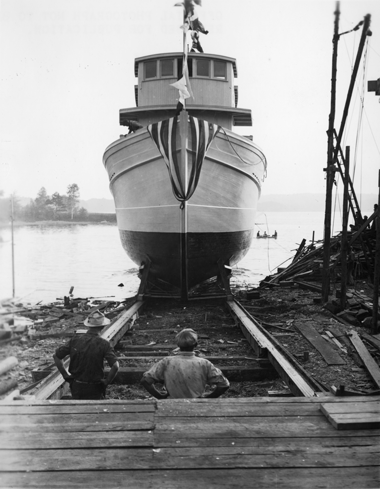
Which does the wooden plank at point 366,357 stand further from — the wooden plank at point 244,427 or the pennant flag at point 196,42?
the pennant flag at point 196,42

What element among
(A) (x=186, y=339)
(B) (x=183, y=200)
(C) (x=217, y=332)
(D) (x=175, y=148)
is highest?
(D) (x=175, y=148)

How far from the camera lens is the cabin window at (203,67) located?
1329 centimetres

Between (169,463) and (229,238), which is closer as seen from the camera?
(169,463)

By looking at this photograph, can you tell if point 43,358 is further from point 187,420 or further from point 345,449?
point 345,449

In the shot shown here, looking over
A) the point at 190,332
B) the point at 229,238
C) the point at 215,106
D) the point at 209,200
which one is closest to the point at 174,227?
the point at 209,200

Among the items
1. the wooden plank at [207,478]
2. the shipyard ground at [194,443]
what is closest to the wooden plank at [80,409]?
the shipyard ground at [194,443]

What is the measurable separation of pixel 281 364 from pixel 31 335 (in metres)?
4.94

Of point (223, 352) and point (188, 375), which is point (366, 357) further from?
point (188, 375)

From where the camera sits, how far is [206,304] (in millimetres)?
11078

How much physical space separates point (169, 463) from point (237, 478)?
416 millimetres

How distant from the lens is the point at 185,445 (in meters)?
2.96

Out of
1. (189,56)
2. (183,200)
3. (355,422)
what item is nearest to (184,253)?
(183,200)

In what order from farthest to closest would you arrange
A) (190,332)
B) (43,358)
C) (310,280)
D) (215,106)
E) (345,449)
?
(310,280)
(215,106)
(43,358)
(190,332)
(345,449)

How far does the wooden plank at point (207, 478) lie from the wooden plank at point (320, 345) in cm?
355
